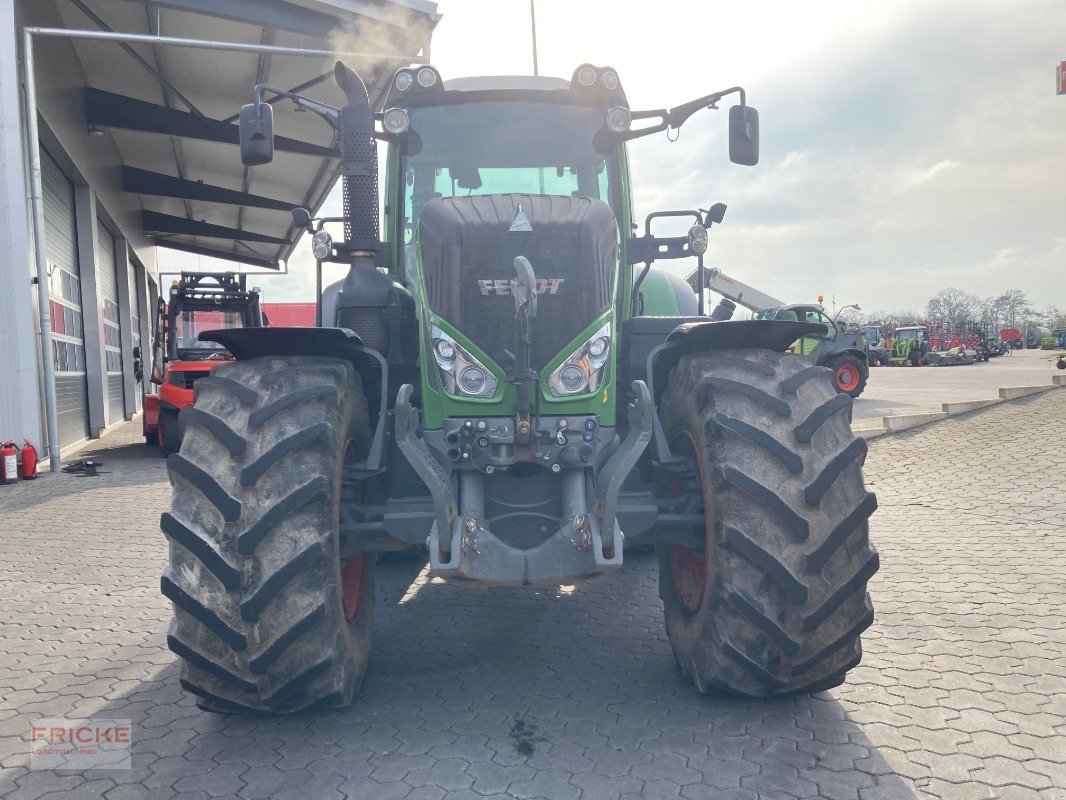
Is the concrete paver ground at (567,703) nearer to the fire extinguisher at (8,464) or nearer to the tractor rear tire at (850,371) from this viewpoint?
the fire extinguisher at (8,464)

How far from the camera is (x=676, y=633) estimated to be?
3580 millimetres

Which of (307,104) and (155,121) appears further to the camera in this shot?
(155,121)

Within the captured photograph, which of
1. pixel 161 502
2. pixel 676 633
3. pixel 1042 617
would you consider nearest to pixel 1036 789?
pixel 676 633

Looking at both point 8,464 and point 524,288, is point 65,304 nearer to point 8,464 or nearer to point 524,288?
point 8,464

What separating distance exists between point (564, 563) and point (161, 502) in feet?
23.4

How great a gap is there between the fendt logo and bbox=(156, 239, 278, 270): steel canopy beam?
2723 cm

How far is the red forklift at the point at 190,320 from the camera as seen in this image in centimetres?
1382

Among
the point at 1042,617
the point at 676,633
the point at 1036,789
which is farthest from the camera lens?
the point at 1042,617

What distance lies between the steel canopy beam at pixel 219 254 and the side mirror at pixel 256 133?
2608 cm

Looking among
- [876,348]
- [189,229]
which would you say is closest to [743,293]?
[876,348]

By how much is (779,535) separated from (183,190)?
2096 centimetres

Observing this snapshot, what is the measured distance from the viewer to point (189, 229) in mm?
24578

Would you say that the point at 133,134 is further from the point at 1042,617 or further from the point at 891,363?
the point at 891,363

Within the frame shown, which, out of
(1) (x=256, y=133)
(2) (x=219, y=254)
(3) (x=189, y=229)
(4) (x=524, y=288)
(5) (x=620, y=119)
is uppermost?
(3) (x=189, y=229)
